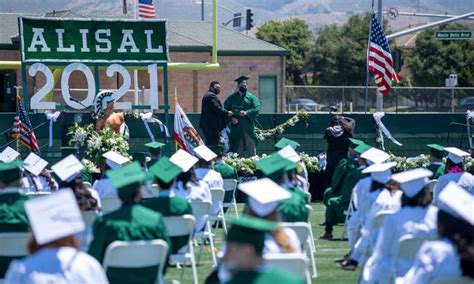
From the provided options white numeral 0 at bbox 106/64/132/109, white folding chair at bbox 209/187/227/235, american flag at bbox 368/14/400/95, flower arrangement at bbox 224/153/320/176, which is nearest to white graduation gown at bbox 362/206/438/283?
white folding chair at bbox 209/187/227/235

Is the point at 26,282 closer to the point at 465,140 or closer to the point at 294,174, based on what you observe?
the point at 294,174

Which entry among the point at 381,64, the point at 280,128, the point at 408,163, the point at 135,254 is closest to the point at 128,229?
the point at 135,254

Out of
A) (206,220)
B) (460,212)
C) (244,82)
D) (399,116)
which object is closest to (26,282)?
(460,212)

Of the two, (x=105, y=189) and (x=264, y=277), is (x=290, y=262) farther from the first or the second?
(x=105, y=189)

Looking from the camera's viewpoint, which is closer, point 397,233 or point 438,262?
point 438,262

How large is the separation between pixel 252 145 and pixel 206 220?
11.3 metres

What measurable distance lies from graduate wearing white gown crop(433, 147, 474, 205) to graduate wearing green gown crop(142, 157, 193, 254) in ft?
14.2

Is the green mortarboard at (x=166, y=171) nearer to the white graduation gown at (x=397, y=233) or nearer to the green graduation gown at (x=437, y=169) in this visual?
the white graduation gown at (x=397, y=233)

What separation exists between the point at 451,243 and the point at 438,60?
77645 millimetres

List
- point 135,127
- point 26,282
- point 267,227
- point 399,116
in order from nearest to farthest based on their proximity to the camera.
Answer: point 267,227 < point 26,282 < point 135,127 < point 399,116

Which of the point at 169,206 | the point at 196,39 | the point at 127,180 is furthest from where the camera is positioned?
the point at 196,39

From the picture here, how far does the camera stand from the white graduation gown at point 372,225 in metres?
10.3

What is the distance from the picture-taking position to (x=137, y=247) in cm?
822

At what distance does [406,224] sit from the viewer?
28.9 ft
